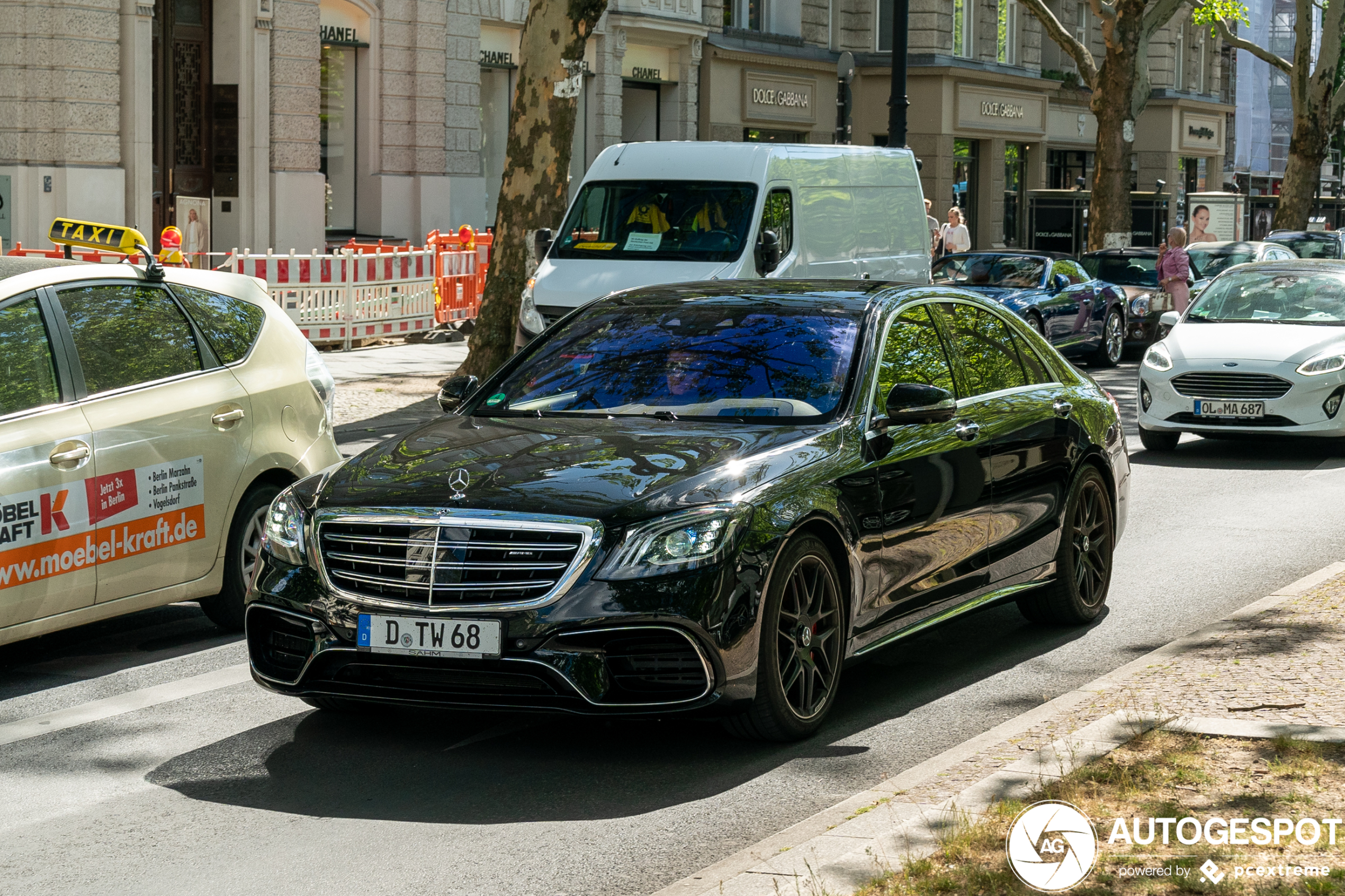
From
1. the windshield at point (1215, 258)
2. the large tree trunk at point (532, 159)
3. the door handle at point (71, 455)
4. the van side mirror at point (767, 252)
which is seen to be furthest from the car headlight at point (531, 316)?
the windshield at point (1215, 258)

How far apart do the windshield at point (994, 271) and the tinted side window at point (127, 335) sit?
14646 mm

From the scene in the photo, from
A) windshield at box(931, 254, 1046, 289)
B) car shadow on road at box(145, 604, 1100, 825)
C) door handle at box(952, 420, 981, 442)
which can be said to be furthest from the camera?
windshield at box(931, 254, 1046, 289)

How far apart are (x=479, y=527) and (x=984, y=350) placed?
2871 millimetres

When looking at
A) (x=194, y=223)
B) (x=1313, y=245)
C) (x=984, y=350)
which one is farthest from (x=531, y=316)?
(x=1313, y=245)

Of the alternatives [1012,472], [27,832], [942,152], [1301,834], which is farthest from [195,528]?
[942,152]

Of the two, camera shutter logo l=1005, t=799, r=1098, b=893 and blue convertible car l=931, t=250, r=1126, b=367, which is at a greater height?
blue convertible car l=931, t=250, r=1126, b=367

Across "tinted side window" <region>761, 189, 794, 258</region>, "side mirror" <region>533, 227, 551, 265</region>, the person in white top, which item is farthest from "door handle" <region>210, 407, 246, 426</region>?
the person in white top

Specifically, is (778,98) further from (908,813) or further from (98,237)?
(908,813)

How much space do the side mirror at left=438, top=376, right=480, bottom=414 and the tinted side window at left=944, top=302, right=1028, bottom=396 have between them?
6.38 feet

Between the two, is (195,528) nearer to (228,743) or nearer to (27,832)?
(228,743)

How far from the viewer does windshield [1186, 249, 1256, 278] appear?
26000 mm

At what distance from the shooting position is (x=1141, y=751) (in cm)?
557

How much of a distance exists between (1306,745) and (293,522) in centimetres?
322

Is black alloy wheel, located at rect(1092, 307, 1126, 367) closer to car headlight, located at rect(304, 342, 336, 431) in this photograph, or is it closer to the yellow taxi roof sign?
car headlight, located at rect(304, 342, 336, 431)
